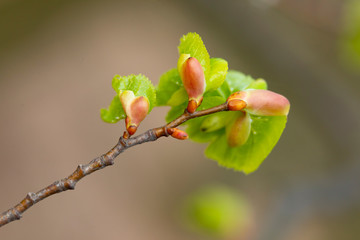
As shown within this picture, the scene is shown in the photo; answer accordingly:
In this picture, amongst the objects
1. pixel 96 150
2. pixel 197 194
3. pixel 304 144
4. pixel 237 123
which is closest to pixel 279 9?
pixel 304 144

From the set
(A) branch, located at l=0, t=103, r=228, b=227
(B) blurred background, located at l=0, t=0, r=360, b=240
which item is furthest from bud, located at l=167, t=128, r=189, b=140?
(B) blurred background, located at l=0, t=0, r=360, b=240

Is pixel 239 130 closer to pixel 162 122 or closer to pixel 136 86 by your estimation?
pixel 136 86

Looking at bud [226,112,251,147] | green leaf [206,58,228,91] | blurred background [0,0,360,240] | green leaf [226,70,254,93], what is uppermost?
blurred background [0,0,360,240]

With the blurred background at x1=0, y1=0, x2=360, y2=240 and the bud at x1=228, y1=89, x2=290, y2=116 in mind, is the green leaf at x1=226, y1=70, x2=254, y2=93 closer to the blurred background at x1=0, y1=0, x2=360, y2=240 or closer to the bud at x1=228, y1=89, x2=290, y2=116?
the bud at x1=228, y1=89, x2=290, y2=116

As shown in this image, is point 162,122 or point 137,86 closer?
point 137,86

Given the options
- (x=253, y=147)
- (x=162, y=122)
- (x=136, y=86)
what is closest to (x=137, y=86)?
(x=136, y=86)

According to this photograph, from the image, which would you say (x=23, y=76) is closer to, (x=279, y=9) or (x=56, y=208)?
(x=56, y=208)

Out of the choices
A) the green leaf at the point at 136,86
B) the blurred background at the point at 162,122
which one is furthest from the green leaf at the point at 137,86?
the blurred background at the point at 162,122
